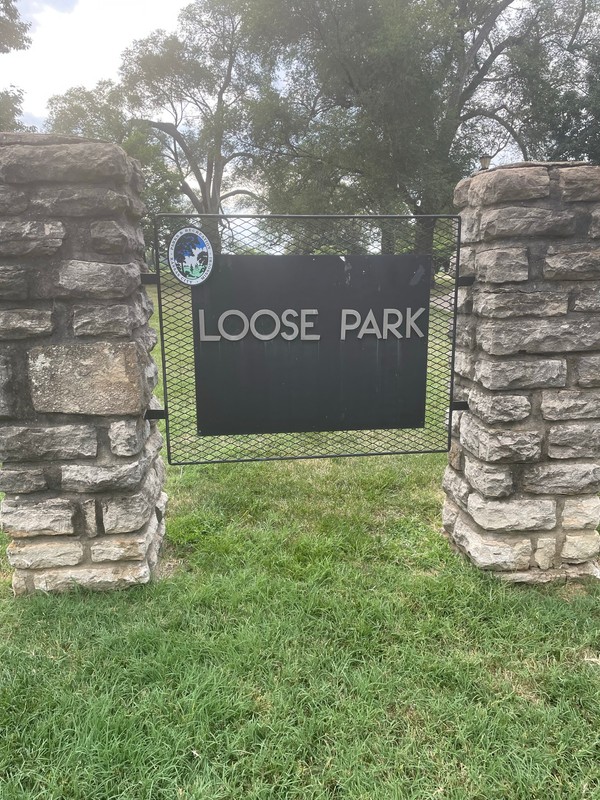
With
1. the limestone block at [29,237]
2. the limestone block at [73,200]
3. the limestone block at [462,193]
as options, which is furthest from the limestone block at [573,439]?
the limestone block at [29,237]

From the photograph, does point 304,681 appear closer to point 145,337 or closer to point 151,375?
point 151,375

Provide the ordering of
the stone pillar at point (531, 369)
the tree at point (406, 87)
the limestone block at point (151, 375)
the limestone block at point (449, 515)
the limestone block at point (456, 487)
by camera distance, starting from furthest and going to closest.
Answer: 1. the tree at point (406, 87)
2. the limestone block at point (449, 515)
3. the limestone block at point (456, 487)
4. the limestone block at point (151, 375)
5. the stone pillar at point (531, 369)

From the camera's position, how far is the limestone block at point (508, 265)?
219 centimetres

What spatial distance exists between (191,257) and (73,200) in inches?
21.0

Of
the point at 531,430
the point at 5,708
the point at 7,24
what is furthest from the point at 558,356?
the point at 7,24

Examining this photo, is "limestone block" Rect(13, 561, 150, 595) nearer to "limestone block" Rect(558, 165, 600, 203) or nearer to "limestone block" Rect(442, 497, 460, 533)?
"limestone block" Rect(442, 497, 460, 533)

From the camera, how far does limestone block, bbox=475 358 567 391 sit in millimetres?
2275

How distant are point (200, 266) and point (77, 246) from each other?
1.73 ft

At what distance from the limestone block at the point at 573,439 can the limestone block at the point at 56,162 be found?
7.07 feet

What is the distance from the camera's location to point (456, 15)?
15.3 metres

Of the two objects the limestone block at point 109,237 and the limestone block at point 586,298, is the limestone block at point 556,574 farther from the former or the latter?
the limestone block at point 109,237

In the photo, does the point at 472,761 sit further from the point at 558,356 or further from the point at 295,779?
the point at 558,356

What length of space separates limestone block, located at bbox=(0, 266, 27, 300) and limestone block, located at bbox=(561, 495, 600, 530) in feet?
8.26

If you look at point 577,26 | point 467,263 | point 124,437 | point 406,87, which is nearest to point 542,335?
point 467,263
